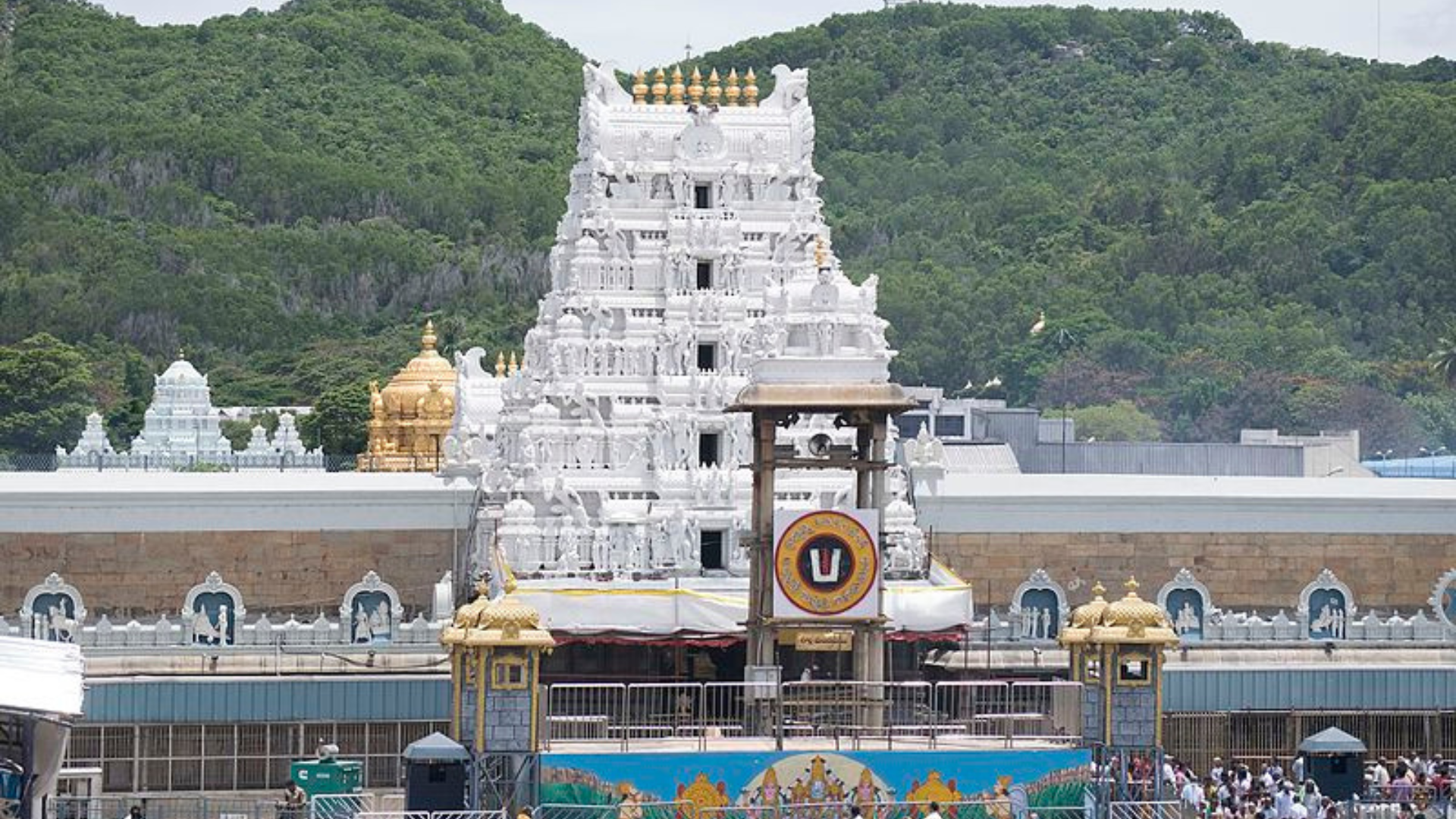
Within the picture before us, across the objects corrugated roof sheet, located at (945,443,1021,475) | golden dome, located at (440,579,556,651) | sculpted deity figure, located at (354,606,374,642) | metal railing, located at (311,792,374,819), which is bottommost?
metal railing, located at (311,792,374,819)

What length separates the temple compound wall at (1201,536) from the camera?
69.4 meters

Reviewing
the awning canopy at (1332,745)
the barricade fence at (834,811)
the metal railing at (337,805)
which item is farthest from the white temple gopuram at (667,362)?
the barricade fence at (834,811)

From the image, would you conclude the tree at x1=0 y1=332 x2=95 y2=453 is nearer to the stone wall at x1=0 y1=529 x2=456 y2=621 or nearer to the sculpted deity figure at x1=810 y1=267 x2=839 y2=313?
the stone wall at x1=0 y1=529 x2=456 y2=621

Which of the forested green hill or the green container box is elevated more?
the forested green hill

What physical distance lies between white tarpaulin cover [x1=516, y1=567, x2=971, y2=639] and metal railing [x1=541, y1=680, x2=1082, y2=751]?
7.15 metres

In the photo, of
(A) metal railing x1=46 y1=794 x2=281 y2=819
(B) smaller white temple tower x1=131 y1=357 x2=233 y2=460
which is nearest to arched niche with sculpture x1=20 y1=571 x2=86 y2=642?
(A) metal railing x1=46 y1=794 x2=281 y2=819

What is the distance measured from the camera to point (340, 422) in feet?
431

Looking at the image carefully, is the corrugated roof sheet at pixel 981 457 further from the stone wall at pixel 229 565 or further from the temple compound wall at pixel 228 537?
the stone wall at pixel 229 565

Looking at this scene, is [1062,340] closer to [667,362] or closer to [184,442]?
[184,442]

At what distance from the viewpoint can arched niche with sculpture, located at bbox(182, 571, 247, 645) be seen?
218ft

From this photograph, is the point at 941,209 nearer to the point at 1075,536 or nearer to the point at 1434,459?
the point at 1434,459

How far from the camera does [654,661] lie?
199 feet

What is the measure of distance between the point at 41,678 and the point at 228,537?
29150mm

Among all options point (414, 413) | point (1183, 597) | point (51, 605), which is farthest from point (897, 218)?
point (51, 605)
